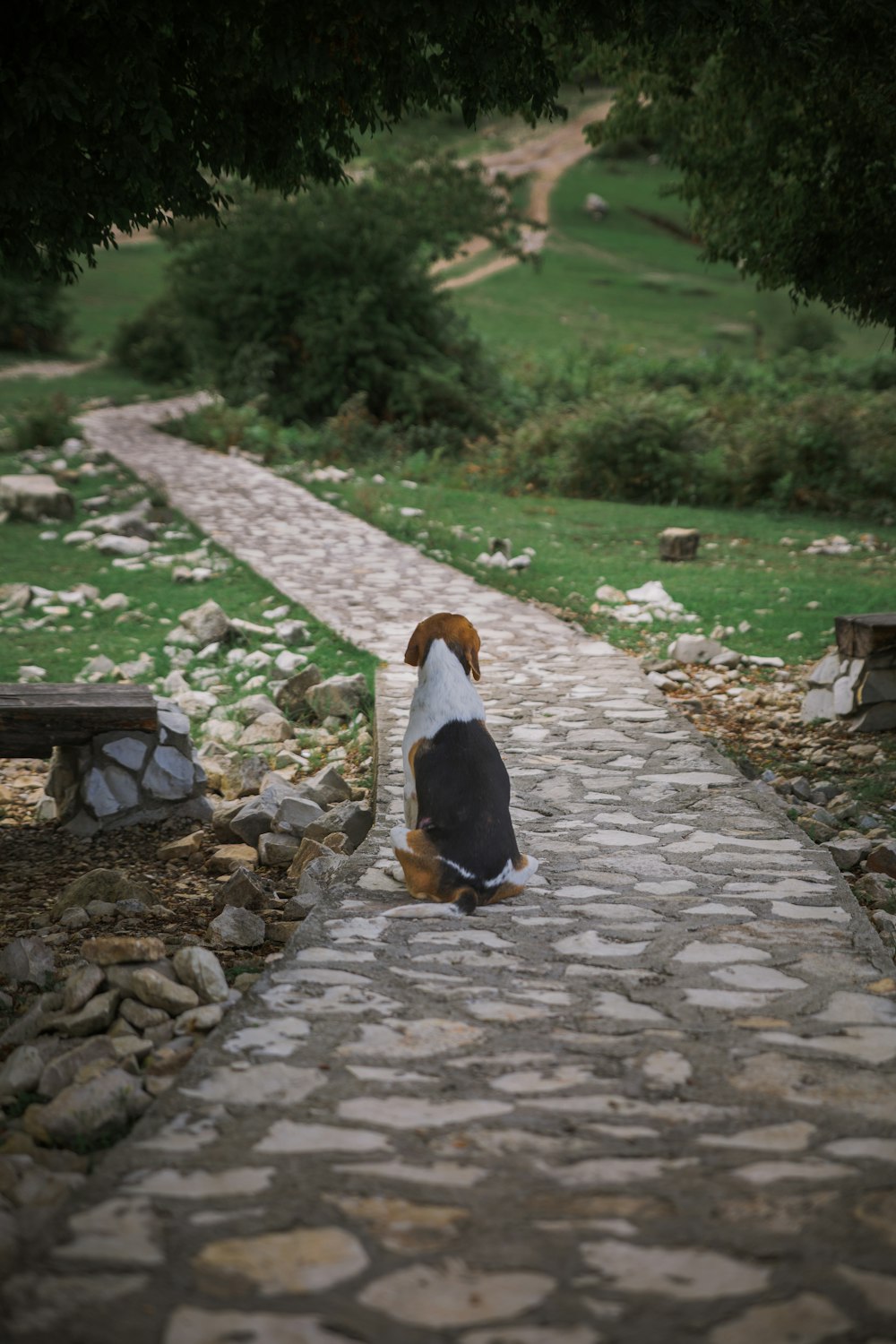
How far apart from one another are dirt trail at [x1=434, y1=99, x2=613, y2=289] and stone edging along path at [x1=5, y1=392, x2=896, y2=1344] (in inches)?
1821

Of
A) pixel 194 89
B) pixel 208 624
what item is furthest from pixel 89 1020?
pixel 208 624

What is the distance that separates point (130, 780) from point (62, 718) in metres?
0.54

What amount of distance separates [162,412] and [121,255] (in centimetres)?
2641

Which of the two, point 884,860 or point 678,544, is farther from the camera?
point 678,544

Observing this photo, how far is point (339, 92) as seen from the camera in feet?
17.3

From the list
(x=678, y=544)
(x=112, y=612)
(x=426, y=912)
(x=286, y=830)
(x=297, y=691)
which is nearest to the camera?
(x=426, y=912)

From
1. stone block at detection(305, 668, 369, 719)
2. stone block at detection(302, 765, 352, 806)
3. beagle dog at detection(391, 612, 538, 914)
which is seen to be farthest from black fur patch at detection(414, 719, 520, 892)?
stone block at detection(305, 668, 369, 719)

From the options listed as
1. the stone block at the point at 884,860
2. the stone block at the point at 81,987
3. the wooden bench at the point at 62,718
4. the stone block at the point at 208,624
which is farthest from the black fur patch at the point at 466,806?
the stone block at the point at 208,624

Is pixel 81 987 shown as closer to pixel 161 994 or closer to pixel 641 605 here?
pixel 161 994

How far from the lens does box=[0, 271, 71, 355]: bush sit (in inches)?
1187

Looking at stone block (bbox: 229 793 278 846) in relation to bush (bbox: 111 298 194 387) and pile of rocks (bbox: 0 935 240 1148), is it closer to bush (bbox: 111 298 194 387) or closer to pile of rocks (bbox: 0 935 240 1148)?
pile of rocks (bbox: 0 935 240 1148)

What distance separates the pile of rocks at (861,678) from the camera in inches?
292

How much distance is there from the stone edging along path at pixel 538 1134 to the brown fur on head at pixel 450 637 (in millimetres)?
897

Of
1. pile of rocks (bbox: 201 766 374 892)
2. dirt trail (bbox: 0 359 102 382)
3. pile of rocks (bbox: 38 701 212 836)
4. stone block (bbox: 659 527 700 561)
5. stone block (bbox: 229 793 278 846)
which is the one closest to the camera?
pile of rocks (bbox: 201 766 374 892)
